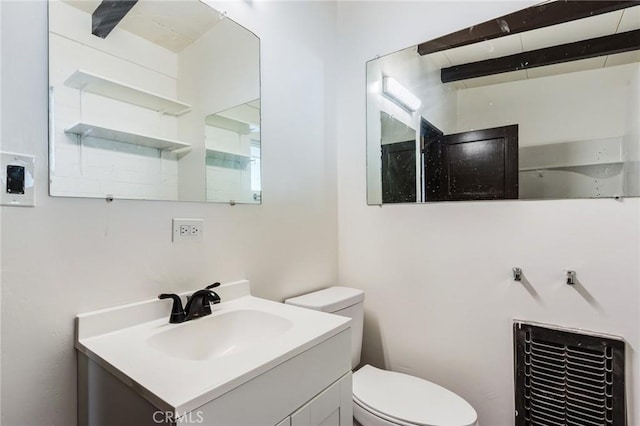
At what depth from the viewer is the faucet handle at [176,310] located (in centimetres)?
101

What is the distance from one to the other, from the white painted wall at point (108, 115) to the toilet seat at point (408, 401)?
3.66 ft

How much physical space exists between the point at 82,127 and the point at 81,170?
0.13m

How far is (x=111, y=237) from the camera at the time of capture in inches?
37.0

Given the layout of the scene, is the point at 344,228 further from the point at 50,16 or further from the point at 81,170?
the point at 50,16

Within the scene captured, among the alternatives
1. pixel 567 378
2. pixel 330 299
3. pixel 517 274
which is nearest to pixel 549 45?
pixel 517 274

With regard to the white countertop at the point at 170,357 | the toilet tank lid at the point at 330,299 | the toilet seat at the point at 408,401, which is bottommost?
the toilet seat at the point at 408,401

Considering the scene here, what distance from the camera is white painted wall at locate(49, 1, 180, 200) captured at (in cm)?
87

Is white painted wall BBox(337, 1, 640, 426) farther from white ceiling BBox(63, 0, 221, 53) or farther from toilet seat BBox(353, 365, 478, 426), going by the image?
white ceiling BBox(63, 0, 221, 53)

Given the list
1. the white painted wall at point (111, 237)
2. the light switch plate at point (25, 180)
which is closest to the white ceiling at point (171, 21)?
the white painted wall at point (111, 237)

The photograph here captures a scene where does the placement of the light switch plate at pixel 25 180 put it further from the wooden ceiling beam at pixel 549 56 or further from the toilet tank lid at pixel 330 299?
the wooden ceiling beam at pixel 549 56

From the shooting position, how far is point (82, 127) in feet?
2.99

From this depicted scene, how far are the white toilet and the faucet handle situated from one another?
548 mm

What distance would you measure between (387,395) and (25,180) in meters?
1.44

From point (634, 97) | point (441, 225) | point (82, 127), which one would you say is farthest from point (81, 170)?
point (634, 97)
